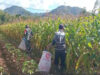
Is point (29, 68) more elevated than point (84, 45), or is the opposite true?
point (84, 45)

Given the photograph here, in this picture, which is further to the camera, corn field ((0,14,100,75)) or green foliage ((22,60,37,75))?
green foliage ((22,60,37,75))

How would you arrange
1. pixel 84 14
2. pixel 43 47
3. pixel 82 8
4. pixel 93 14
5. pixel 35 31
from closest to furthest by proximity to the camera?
pixel 93 14 → pixel 84 14 → pixel 82 8 → pixel 43 47 → pixel 35 31

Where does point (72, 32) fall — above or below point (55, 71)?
above

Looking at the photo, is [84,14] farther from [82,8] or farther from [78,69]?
[78,69]

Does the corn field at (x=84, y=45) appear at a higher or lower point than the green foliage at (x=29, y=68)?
higher

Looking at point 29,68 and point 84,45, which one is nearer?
point 84,45

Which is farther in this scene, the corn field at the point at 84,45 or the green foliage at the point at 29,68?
the green foliage at the point at 29,68

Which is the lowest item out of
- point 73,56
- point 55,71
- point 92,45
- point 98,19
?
point 55,71

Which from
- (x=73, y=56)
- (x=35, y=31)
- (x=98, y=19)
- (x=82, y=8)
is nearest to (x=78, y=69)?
(x=73, y=56)

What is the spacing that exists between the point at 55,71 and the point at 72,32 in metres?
1.56

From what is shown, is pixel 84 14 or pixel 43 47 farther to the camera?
pixel 43 47

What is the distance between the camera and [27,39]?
35.2 ft

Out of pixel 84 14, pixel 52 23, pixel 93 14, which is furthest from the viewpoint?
pixel 52 23

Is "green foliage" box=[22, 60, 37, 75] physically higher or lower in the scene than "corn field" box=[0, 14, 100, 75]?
lower
